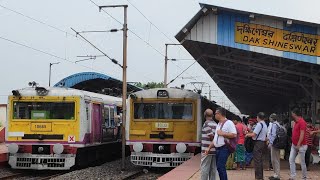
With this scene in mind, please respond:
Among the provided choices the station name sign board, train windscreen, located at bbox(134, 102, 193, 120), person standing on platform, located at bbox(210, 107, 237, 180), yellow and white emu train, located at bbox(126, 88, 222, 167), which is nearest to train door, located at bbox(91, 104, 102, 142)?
yellow and white emu train, located at bbox(126, 88, 222, 167)

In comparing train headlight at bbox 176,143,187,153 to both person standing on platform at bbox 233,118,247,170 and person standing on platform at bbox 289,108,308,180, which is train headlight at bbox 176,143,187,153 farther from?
person standing on platform at bbox 289,108,308,180

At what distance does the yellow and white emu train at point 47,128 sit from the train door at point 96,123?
52 centimetres

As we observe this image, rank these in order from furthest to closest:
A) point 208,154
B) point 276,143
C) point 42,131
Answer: point 42,131, point 276,143, point 208,154

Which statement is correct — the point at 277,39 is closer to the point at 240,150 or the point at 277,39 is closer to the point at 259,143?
the point at 240,150

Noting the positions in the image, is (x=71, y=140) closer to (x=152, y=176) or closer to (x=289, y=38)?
(x=152, y=176)

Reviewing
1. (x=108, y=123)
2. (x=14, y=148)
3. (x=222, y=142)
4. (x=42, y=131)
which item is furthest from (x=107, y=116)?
(x=222, y=142)

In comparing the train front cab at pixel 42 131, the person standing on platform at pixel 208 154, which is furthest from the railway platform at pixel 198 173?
the train front cab at pixel 42 131

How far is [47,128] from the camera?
1625 cm

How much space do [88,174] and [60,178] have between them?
3.44ft

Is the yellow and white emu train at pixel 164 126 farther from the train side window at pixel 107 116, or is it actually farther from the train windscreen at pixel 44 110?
the train side window at pixel 107 116

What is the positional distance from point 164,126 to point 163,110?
21.8 inches

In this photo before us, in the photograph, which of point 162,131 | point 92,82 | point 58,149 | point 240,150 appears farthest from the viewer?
point 92,82

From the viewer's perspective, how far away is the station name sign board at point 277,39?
49.3 ft

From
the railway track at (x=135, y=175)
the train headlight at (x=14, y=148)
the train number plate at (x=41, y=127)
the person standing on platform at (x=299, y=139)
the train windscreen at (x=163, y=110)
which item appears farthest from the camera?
the train windscreen at (x=163, y=110)
